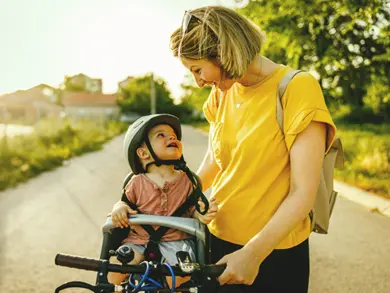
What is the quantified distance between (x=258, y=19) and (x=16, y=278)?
8484 millimetres

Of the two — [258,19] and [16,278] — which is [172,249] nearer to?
[16,278]

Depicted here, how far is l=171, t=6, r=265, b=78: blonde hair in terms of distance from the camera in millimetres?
1689

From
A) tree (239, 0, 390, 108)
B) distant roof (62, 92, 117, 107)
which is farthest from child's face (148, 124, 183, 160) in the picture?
distant roof (62, 92, 117, 107)

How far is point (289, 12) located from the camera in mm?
10023

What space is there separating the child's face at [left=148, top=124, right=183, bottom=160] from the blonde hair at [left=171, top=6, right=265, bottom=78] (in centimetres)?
61

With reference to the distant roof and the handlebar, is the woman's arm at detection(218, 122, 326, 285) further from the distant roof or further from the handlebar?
the distant roof

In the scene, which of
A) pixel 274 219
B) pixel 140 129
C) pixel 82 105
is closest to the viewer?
pixel 274 219

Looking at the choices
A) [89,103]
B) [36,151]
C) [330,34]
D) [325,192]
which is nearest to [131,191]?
[325,192]

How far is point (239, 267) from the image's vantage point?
1.52 meters

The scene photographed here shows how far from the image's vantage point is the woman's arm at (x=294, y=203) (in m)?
1.56

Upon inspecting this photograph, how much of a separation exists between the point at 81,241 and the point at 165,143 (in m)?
4.19

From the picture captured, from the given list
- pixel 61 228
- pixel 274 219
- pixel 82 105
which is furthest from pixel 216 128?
pixel 82 105

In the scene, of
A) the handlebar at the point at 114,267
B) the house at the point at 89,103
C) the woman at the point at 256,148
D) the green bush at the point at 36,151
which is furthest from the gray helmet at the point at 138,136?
the house at the point at 89,103

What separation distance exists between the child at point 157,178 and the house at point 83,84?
333ft
